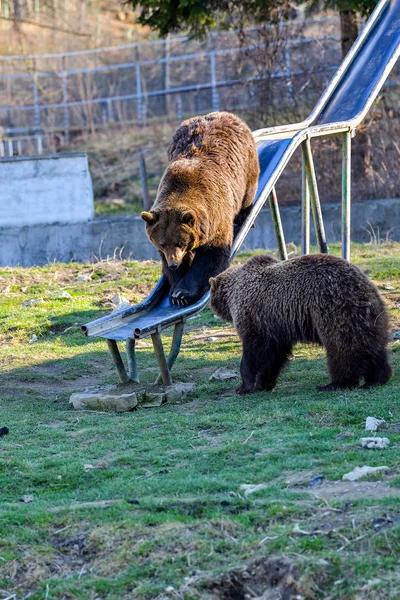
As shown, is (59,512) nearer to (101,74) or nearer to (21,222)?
(21,222)

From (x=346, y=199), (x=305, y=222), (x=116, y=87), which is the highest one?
(x=116, y=87)

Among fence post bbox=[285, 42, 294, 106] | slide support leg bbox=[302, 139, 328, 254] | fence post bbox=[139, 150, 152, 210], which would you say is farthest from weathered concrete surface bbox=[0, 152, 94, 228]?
slide support leg bbox=[302, 139, 328, 254]

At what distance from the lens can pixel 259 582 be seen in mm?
4344

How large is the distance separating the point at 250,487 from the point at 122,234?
15.5m

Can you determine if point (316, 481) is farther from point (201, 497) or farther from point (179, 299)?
point (179, 299)

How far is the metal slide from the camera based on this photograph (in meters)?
8.52

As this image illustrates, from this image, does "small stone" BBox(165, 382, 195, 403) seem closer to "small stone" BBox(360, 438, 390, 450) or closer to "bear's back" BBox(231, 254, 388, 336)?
"bear's back" BBox(231, 254, 388, 336)

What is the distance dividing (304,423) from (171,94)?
23702 millimetres

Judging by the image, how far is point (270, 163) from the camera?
1098 centimetres

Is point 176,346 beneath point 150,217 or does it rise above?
beneath

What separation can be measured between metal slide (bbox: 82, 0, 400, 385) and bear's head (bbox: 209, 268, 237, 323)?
128 millimetres

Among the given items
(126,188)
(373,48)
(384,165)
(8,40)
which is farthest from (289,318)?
(8,40)

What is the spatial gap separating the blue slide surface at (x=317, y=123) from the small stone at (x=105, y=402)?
57 cm

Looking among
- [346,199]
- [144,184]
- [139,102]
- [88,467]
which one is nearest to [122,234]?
[144,184]
